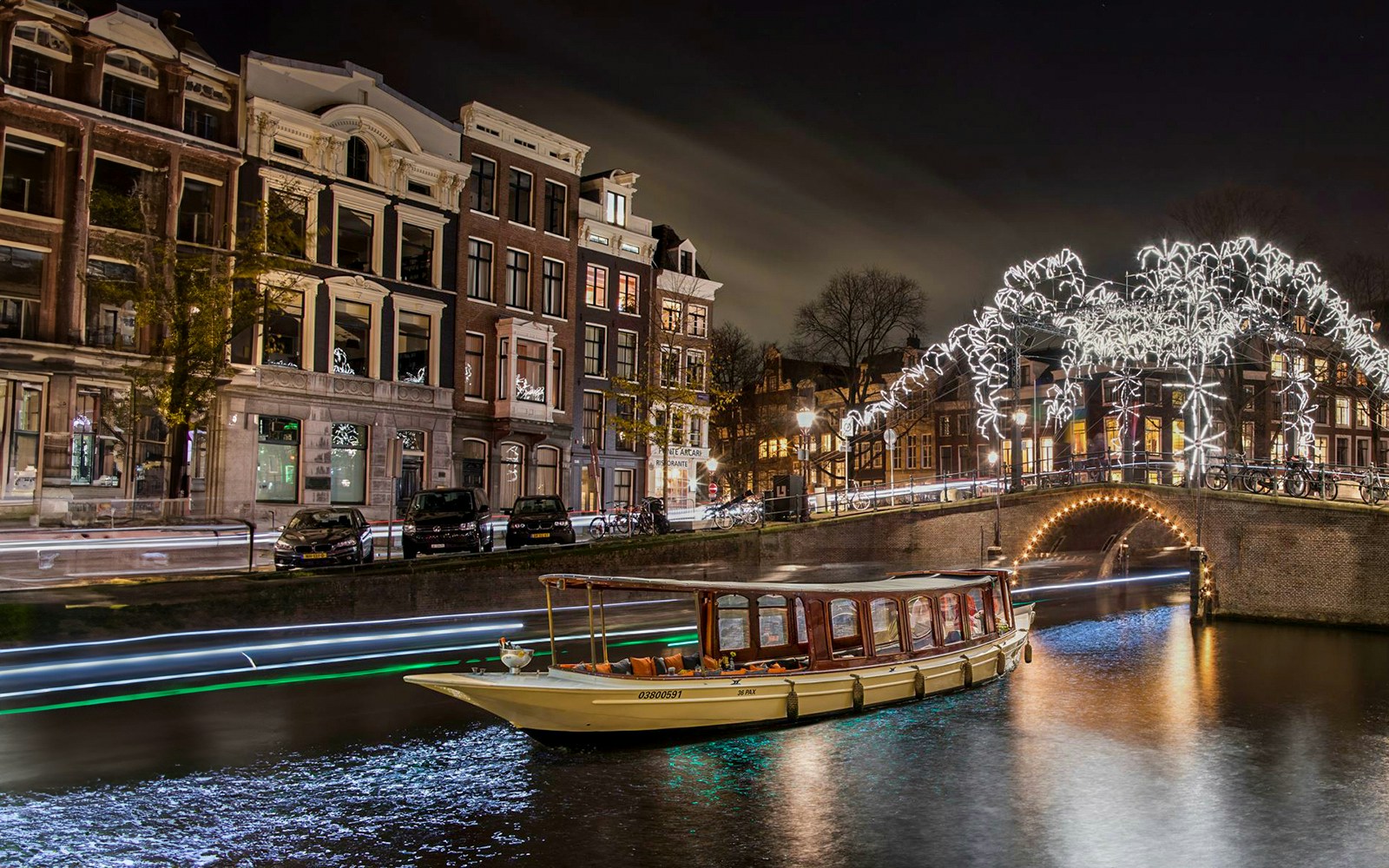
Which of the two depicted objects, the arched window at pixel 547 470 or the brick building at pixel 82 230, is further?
the arched window at pixel 547 470

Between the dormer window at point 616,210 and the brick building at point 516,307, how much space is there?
126 inches

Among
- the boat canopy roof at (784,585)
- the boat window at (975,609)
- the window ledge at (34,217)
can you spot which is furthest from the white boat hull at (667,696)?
the window ledge at (34,217)

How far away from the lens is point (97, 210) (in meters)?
33.6

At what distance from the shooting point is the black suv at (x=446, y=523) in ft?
104

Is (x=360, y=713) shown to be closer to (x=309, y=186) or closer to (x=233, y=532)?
(x=233, y=532)

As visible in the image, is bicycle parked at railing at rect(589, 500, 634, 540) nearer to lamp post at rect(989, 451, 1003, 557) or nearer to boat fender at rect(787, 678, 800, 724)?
lamp post at rect(989, 451, 1003, 557)

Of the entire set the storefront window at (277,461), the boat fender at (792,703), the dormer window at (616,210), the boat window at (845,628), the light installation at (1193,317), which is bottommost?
the boat fender at (792,703)

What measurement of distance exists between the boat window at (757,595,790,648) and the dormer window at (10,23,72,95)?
3018 cm

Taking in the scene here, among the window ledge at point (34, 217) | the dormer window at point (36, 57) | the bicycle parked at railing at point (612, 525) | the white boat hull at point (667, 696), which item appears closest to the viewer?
the white boat hull at point (667, 696)

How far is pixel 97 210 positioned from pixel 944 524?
108 feet

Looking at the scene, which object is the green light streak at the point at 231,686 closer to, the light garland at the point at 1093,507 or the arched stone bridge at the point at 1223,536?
the arched stone bridge at the point at 1223,536

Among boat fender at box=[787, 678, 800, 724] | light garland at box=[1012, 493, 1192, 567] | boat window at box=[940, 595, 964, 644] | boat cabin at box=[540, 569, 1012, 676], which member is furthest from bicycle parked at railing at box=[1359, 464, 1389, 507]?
boat fender at box=[787, 678, 800, 724]

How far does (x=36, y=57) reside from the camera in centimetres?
Answer: 3475

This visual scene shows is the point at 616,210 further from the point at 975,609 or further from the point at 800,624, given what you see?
the point at 800,624
